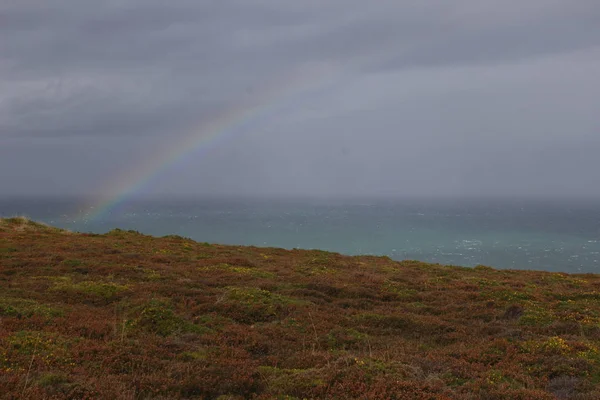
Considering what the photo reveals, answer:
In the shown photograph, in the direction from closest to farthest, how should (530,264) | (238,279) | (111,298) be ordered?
1. (111,298)
2. (238,279)
3. (530,264)

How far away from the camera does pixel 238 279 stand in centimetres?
2302

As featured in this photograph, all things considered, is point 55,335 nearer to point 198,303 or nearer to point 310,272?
point 198,303

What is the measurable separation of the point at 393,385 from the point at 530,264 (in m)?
77.0

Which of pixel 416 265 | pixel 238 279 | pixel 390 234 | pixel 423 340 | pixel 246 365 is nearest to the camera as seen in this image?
pixel 246 365

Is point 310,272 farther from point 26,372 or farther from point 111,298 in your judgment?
point 26,372

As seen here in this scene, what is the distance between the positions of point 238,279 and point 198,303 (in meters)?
5.16

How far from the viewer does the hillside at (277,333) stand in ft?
32.0

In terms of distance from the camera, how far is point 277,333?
47.4 ft

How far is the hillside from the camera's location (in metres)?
9.77

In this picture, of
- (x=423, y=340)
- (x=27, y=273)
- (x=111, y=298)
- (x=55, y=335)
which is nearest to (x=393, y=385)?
(x=423, y=340)

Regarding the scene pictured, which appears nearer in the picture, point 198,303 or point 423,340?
point 423,340

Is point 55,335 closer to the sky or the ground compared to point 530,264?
closer to the sky

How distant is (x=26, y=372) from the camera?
930 cm

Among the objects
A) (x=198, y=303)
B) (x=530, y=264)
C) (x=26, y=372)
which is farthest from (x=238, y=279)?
(x=530, y=264)
